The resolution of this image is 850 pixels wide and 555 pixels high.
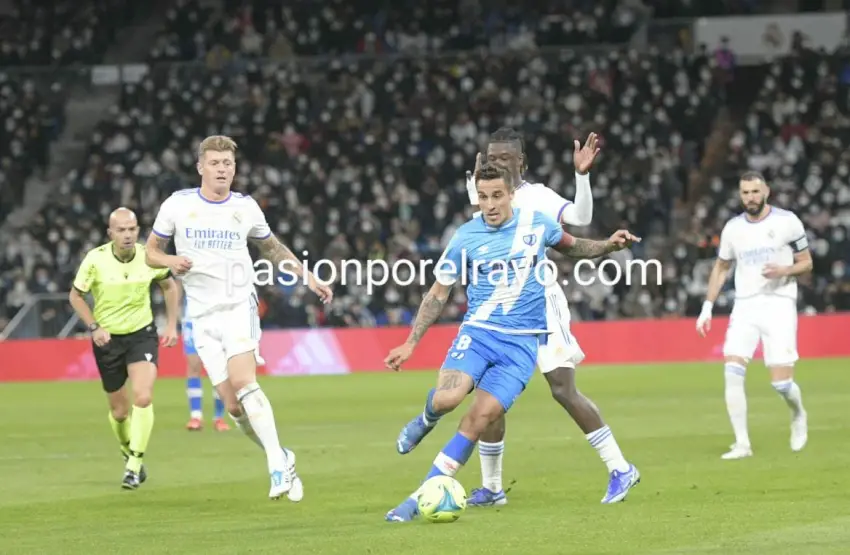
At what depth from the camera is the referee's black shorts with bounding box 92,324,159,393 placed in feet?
46.1

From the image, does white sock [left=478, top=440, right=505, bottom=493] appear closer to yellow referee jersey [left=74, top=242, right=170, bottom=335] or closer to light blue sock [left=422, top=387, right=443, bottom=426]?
light blue sock [left=422, top=387, right=443, bottom=426]

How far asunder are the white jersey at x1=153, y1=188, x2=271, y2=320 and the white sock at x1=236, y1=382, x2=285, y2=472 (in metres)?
0.72

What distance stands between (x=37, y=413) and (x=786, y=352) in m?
11.2

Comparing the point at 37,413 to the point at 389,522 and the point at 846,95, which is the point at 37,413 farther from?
the point at 846,95

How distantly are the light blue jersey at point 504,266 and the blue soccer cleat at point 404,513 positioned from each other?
1.24m

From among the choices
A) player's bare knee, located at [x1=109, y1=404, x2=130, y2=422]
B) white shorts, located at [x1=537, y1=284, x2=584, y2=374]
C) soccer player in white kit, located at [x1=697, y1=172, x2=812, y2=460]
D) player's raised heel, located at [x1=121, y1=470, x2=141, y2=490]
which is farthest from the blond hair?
soccer player in white kit, located at [x1=697, y1=172, x2=812, y2=460]

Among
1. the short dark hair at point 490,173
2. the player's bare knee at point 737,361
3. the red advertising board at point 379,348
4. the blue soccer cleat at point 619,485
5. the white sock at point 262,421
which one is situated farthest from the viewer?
the red advertising board at point 379,348

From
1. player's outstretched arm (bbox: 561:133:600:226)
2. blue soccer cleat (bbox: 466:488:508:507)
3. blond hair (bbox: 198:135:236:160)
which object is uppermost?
blond hair (bbox: 198:135:236:160)

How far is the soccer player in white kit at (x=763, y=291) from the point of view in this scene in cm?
1534

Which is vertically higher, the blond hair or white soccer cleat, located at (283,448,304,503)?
the blond hair

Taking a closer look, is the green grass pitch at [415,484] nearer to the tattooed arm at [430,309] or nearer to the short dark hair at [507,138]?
the tattooed arm at [430,309]

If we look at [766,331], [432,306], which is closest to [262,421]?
[432,306]

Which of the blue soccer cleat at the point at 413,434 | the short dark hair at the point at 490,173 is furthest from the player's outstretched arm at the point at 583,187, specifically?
the blue soccer cleat at the point at 413,434

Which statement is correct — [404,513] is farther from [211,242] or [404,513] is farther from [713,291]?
[713,291]
